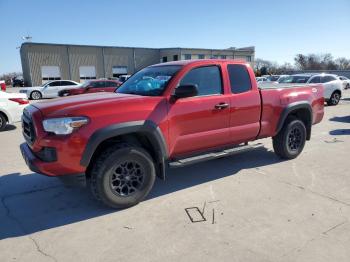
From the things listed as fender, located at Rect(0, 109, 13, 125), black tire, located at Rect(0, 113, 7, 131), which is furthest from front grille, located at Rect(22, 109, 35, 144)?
black tire, located at Rect(0, 113, 7, 131)

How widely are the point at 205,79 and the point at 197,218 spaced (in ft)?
6.85

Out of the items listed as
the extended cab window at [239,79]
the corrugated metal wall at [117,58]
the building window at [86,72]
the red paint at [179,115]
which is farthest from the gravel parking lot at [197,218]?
the corrugated metal wall at [117,58]

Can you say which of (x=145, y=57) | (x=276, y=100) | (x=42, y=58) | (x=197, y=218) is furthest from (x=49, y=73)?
(x=197, y=218)

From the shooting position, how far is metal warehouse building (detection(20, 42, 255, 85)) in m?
39.3

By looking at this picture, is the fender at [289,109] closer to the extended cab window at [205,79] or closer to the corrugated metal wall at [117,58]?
the extended cab window at [205,79]

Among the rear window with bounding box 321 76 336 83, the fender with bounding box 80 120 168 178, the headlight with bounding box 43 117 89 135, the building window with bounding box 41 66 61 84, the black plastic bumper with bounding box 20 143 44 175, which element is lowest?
the black plastic bumper with bounding box 20 143 44 175

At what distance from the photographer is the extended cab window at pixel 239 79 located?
496 cm

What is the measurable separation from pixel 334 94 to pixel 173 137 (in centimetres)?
1428

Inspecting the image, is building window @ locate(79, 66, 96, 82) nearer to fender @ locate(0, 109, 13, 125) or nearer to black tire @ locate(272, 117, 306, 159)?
fender @ locate(0, 109, 13, 125)

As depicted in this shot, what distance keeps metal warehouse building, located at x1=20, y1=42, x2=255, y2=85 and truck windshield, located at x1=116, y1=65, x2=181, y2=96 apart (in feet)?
127

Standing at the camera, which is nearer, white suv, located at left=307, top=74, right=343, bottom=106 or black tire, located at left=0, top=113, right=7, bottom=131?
black tire, located at left=0, top=113, right=7, bottom=131

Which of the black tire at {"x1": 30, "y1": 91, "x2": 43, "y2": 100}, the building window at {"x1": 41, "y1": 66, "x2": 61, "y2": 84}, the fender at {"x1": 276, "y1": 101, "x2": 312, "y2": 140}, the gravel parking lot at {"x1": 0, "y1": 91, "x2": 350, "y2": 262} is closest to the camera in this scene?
the gravel parking lot at {"x1": 0, "y1": 91, "x2": 350, "y2": 262}

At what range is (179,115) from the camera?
166 inches

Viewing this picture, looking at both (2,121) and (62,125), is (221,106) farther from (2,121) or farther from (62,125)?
(2,121)
